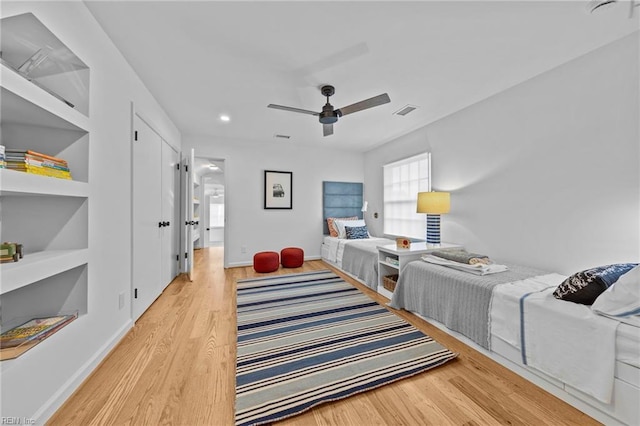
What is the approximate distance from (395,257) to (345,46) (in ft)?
7.91

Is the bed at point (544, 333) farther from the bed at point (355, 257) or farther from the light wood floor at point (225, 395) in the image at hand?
the bed at point (355, 257)

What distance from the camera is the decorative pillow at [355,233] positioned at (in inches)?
179

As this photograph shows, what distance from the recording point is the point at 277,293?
10.1ft

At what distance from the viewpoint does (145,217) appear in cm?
256

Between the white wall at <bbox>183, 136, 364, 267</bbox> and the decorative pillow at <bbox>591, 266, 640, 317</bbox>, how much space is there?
414 cm

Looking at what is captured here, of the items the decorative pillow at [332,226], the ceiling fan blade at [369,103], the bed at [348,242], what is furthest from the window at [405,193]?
the ceiling fan blade at [369,103]

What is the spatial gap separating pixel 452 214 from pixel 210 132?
411 cm

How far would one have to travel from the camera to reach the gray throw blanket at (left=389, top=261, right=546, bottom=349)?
1854mm

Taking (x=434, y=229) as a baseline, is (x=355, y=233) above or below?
below

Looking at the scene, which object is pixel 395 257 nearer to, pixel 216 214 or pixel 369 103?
pixel 369 103

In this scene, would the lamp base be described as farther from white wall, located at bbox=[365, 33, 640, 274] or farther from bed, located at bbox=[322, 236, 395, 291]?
bed, located at bbox=[322, 236, 395, 291]

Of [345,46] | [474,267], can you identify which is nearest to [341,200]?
[474,267]

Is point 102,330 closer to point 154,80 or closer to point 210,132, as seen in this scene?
point 154,80

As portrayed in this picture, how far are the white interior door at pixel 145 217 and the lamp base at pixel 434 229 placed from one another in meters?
3.50
